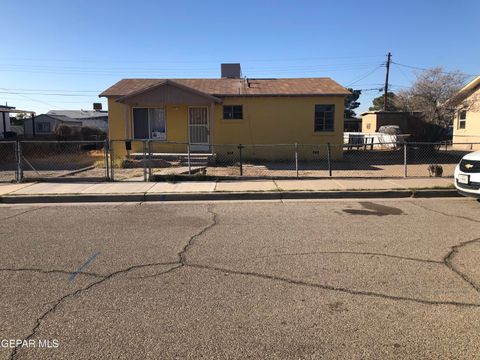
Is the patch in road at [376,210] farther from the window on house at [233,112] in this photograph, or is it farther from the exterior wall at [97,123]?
the exterior wall at [97,123]

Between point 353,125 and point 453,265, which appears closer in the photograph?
point 453,265

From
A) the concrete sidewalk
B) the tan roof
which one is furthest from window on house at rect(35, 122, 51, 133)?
the concrete sidewalk

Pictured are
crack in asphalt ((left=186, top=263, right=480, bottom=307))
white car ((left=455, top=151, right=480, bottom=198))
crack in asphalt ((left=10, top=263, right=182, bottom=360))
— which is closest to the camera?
crack in asphalt ((left=10, top=263, right=182, bottom=360))

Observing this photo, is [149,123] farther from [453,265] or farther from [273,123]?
[453,265]

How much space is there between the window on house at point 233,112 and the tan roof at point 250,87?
2.12 ft

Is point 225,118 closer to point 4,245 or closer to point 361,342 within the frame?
point 4,245

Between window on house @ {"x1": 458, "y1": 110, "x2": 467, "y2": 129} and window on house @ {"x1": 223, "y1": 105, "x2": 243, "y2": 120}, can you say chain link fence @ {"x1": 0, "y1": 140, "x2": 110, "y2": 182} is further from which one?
window on house @ {"x1": 458, "y1": 110, "x2": 467, "y2": 129}

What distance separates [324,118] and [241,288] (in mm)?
16829

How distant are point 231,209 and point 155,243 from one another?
2.87 metres

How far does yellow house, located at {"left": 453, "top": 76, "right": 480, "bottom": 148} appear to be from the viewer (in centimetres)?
2280

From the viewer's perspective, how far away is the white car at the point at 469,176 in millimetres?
8516

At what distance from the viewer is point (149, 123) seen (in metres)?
20.0

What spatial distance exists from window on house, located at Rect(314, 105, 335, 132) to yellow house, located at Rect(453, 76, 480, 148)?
732cm

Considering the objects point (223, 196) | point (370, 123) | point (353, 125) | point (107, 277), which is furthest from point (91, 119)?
point (107, 277)
